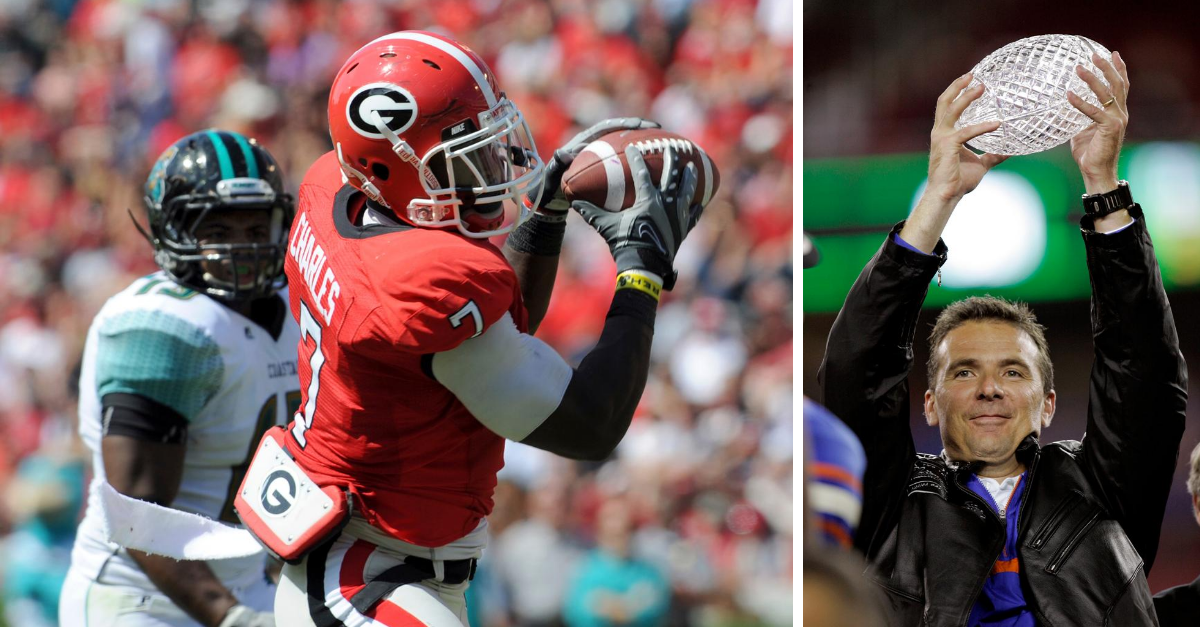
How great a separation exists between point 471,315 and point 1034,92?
1261 millimetres

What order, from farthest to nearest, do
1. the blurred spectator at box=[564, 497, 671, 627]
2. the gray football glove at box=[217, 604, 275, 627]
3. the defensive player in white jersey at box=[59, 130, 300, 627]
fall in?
the blurred spectator at box=[564, 497, 671, 627]
the defensive player in white jersey at box=[59, 130, 300, 627]
the gray football glove at box=[217, 604, 275, 627]

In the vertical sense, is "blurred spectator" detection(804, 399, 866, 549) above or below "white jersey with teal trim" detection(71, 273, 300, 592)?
above

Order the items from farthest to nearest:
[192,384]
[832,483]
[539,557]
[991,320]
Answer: [539,557]
[192,384]
[991,320]
[832,483]

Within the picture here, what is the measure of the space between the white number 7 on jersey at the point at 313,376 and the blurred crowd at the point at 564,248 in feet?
10.7

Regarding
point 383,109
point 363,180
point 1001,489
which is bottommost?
point 1001,489

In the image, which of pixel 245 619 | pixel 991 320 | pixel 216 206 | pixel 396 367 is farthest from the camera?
pixel 216 206

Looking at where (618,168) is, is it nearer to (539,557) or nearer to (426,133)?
(426,133)

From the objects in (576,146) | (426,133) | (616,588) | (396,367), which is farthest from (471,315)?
(616,588)

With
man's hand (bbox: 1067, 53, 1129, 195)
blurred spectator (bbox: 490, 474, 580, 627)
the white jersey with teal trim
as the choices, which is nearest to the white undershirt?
man's hand (bbox: 1067, 53, 1129, 195)

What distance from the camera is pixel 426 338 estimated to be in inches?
80.7

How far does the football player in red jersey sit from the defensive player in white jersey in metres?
0.97

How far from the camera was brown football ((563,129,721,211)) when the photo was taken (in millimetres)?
2430

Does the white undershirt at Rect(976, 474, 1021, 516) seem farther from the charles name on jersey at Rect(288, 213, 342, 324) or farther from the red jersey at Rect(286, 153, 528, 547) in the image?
the charles name on jersey at Rect(288, 213, 342, 324)

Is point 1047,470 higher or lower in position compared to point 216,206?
lower
